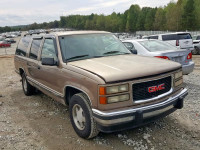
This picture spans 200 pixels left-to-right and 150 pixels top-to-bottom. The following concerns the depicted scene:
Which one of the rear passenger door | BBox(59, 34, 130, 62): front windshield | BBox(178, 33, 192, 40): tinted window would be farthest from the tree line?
BBox(59, 34, 130, 62): front windshield

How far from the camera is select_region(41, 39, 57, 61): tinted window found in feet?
14.0

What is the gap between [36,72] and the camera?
201 inches

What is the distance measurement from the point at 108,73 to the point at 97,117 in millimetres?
659

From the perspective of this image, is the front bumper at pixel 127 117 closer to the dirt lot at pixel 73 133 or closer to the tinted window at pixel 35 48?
the dirt lot at pixel 73 133

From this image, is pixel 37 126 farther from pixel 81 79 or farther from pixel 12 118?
pixel 81 79

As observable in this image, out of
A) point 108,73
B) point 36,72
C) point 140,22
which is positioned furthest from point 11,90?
point 140,22

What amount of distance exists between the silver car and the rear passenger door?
10.9 feet

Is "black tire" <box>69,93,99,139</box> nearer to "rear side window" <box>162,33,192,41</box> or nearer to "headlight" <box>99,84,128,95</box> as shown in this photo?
Answer: "headlight" <box>99,84,128,95</box>

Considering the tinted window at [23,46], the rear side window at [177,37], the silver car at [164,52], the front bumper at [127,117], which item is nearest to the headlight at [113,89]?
the front bumper at [127,117]

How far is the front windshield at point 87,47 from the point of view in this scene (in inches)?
157

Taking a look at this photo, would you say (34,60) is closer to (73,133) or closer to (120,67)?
(73,133)

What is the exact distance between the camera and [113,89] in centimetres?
294

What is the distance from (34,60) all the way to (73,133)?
2.23m

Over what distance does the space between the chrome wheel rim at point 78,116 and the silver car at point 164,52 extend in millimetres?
3461
